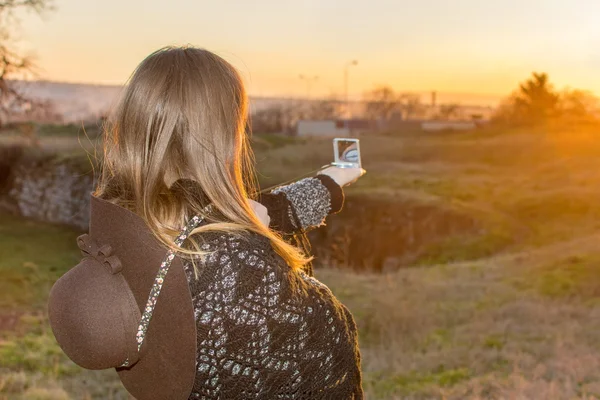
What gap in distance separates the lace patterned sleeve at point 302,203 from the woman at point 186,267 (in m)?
0.41

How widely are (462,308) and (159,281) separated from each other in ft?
29.3

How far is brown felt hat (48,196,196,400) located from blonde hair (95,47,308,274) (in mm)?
62

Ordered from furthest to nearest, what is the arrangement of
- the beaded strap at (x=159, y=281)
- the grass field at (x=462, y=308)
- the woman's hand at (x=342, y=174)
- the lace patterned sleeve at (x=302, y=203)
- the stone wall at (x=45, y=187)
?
the stone wall at (x=45, y=187) < the grass field at (x=462, y=308) < the woman's hand at (x=342, y=174) < the lace patterned sleeve at (x=302, y=203) < the beaded strap at (x=159, y=281)

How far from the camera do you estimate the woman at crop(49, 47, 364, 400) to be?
4.97 ft

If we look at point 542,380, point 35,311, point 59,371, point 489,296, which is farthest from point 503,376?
point 35,311

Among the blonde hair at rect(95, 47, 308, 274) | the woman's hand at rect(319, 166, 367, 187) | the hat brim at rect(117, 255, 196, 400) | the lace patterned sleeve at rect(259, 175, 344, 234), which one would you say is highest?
the blonde hair at rect(95, 47, 308, 274)

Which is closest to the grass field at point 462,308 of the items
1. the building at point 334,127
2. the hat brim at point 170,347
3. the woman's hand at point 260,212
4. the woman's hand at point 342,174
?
the woman's hand at point 342,174

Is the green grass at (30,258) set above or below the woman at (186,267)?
below

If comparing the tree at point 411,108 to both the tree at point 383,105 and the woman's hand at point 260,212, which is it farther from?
the woman's hand at point 260,212

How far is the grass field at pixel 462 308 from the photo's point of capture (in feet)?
18.7

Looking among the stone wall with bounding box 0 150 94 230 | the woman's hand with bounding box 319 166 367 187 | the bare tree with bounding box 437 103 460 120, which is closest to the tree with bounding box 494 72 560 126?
the bare tree with bounding box 437 103 460 120

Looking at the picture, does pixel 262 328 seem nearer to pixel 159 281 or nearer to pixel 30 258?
pixel 159 281

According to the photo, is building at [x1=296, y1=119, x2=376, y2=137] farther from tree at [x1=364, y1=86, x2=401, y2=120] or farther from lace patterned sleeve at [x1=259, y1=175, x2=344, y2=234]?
lace patterned sleeve at [x1=259, y1=175, x2=344, y2=234]

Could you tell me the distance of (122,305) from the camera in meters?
1.52
